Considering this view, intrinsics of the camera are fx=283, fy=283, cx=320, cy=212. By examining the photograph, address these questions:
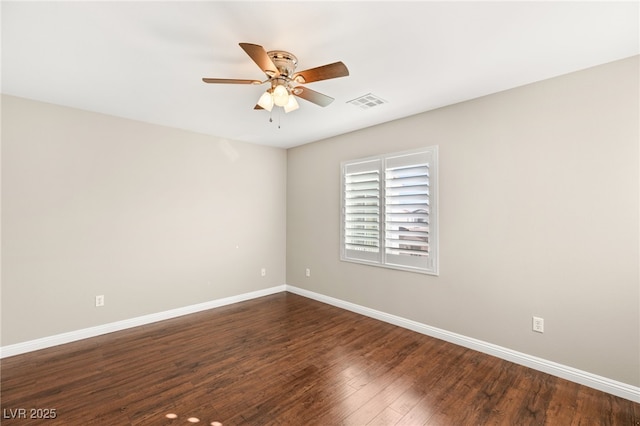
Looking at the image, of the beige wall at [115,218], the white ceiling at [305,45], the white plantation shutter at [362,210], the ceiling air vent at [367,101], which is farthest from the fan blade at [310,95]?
the beige wall at [115,218]

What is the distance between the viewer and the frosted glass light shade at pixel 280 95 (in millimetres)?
2051

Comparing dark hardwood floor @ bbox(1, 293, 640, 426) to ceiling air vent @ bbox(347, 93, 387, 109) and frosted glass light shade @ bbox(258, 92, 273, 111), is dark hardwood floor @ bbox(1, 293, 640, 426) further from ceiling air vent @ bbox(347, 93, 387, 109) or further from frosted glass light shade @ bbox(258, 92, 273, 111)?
ceiling air vent @ bbox(347, 93, 387, 109)

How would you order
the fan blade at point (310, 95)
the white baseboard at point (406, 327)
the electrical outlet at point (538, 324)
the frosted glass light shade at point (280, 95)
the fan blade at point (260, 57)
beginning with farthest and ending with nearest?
the electrical outlet at point (538, 324) < the white baseboard at point (406, 327) < the fan blade at point (310, 95) < the frosted glass light shade at point (280, 95) < the fan blade at point (260, 57)

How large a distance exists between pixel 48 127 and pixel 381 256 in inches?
162

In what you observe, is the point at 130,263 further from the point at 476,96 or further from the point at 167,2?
the point at 476,96

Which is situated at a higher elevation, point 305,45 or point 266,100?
point 305,45

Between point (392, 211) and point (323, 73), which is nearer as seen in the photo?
point (323, 73)

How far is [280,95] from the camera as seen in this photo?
2059mm

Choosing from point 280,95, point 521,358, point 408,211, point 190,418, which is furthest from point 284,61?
point 521,358

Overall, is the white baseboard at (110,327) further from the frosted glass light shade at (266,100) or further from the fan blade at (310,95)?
the fan blade at (310,95)

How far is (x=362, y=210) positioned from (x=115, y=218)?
3152 millimetres

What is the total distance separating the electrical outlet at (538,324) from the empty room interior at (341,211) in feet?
0.08

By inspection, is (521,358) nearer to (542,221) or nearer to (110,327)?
(542,221)

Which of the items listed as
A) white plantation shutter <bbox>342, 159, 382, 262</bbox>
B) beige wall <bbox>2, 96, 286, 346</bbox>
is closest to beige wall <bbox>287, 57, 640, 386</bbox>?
white plantation shutter <bbox>342, 159, 382, 262</bbox>
